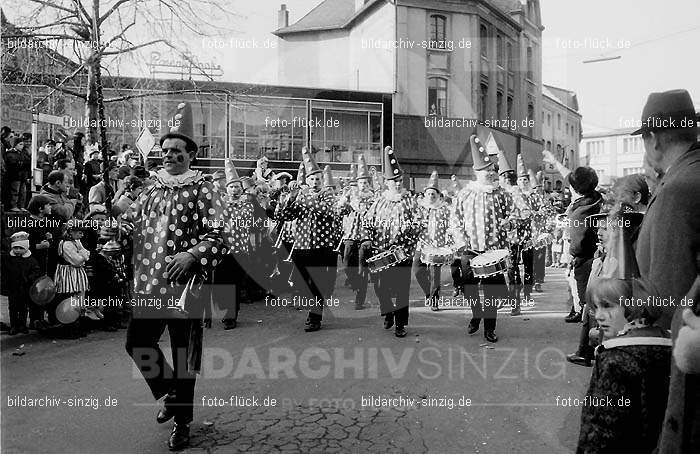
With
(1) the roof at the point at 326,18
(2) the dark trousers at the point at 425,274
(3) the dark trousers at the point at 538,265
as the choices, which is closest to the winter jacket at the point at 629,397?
(2) the dark trousers at the point at 425,274

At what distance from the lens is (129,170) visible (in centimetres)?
1257

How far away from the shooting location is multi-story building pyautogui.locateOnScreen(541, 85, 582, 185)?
49.4 m

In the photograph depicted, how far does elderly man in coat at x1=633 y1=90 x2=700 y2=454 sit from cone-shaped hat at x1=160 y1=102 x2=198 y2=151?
3.39 m

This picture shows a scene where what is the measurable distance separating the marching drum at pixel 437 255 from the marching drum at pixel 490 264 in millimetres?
2578

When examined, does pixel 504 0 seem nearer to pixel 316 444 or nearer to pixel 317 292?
pixel 317 292

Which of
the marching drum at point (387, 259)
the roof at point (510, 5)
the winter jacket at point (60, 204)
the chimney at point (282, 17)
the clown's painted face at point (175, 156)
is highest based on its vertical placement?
the roof at point (510, 5)

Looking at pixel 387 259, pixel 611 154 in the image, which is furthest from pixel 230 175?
pixel 611 154

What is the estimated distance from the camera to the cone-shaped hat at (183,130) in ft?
15.8

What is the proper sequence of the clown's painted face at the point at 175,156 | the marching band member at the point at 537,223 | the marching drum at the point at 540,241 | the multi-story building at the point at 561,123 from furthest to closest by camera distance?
1. the multi-story building at the point at 561,123
2. the marching drum at the point at 540,241
3. the marching band member at the point at 537,223
4. the clown's painted face at the point at 175,156

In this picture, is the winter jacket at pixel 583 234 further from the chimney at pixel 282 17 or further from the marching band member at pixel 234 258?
the chimney at pixel 282 17

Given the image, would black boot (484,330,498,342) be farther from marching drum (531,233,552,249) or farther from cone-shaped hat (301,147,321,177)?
marching drum (531,233,552,249)

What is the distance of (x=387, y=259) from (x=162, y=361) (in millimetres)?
4701

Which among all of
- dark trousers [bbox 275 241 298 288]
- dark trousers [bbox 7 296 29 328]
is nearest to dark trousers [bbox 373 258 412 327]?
dark trousers [bbox 275 241 298 288]

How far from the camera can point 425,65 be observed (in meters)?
33.2
